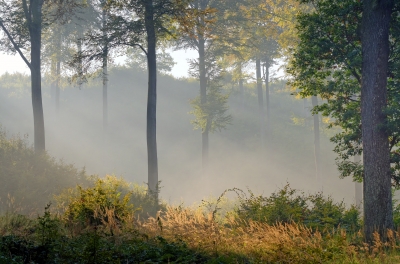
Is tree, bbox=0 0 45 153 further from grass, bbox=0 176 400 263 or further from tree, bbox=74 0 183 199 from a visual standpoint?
grass, bbox=0 176 400 263

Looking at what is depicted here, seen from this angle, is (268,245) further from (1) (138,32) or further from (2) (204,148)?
(2) (204,148)

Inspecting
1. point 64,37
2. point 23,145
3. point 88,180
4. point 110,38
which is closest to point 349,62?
point 110,38

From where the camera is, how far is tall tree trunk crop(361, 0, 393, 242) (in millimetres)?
8523

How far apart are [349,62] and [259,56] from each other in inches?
931

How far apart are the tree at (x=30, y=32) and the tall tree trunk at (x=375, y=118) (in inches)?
525

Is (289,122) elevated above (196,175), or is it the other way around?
(289,122)

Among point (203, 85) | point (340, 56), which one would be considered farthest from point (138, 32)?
point (203, 85)

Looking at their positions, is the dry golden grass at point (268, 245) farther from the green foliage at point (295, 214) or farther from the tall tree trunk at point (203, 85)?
the tall tree trunk at point (203, 85)

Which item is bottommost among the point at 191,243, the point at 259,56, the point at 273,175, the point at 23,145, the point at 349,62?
the point at 273,175

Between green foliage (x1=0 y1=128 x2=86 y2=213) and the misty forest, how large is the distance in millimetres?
56

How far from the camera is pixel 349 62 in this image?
33.3 ft

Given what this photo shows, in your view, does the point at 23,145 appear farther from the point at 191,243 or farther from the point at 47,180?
the point at 191,243

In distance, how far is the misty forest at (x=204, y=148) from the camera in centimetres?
615

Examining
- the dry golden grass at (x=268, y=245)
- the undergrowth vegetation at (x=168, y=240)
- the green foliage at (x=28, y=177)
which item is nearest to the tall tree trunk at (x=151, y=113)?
the green foliage at (x=28, y=177)
